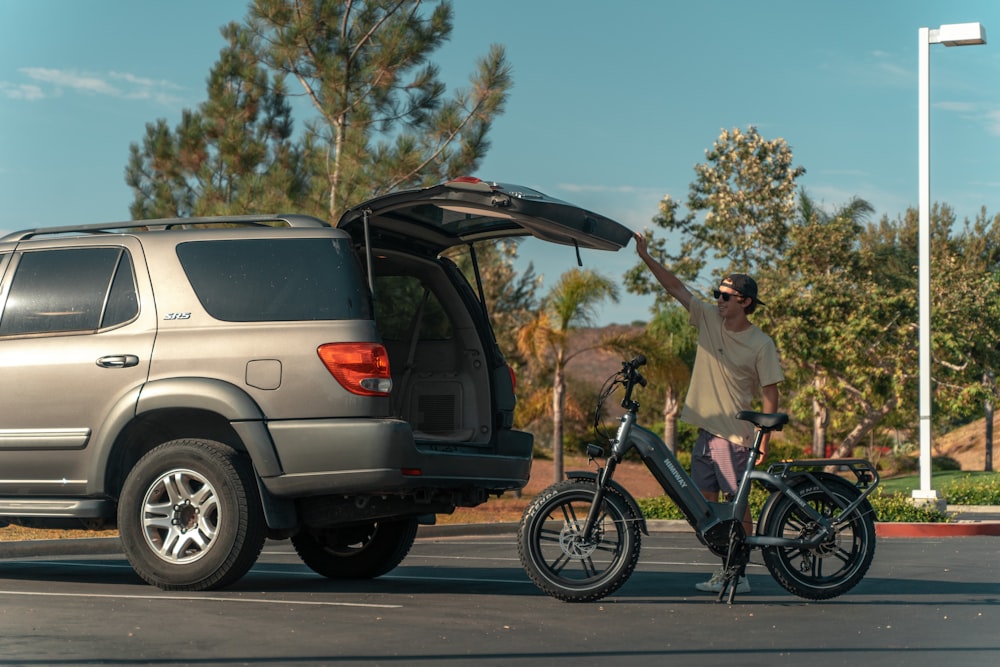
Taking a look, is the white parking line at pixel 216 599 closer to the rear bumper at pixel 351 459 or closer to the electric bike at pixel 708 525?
the rear bumper at pixel 351 459

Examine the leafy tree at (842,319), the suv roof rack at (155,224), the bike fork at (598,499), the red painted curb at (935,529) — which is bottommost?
the red painted curb at (935,529)

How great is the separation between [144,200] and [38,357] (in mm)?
21660

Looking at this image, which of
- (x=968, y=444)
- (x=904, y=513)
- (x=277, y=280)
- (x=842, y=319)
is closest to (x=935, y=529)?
(x=904, y=513)

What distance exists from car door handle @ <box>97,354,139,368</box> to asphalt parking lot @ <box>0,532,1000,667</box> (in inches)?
50.0

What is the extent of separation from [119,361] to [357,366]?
4.65ft

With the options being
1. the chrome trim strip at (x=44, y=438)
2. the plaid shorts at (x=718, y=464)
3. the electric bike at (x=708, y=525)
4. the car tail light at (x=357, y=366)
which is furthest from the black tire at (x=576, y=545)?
the chrome trim strip at (x=44, y=438)

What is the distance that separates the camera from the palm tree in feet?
85.6

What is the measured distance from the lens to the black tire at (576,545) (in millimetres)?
7855

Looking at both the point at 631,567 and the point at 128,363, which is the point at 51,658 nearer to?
the point at 128,363

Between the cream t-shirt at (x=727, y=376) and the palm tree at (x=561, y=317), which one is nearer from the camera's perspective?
the cream t-shirt at (x=727, y=376)

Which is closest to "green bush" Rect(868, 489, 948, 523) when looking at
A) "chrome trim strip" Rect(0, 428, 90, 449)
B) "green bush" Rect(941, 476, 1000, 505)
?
"green bush" Rect(941, 476, 1000, 505)

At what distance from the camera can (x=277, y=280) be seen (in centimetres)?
800

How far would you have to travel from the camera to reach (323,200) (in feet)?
69.5

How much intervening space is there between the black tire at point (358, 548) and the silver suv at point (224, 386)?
0.91 meters
